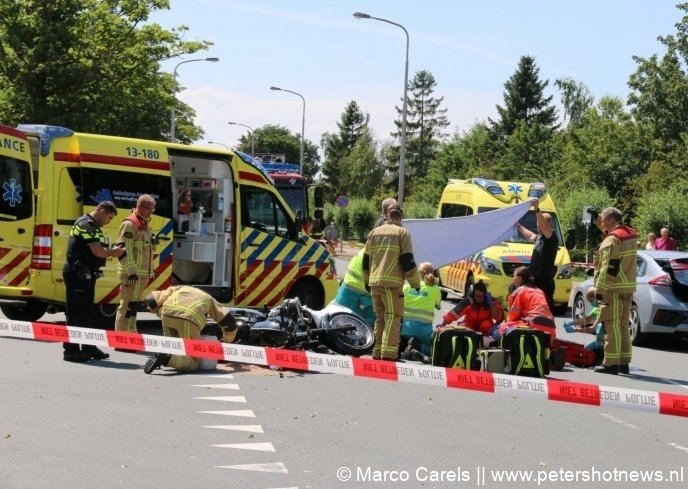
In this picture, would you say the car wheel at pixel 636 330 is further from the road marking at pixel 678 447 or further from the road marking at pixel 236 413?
the road marking at pixel 236 413

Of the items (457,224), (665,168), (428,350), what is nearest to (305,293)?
(457,224)

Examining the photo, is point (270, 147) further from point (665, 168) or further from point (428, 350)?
point (428, 350)

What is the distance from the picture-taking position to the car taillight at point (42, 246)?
13.1 m

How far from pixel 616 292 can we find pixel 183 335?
16.4ft

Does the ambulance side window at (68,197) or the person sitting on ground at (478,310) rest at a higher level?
the ambulance side window at (68,197)

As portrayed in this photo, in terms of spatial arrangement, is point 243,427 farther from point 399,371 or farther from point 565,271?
point 565,271

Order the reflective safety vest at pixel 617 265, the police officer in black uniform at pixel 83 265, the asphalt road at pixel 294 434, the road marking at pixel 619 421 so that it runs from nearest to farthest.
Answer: the asphalt road at pixel 294 434 → the road marking at pixel 619 421 → the police officer in black uniform at pixel 83 265 → the reflective safety vest at pixel 617 265

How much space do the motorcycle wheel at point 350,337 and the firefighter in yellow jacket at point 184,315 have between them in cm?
153

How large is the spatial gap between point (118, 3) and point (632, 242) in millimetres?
27429

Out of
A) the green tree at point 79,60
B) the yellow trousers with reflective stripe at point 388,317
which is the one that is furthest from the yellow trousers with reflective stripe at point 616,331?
the green tree at point 79,60

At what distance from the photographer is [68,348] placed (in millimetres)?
10898

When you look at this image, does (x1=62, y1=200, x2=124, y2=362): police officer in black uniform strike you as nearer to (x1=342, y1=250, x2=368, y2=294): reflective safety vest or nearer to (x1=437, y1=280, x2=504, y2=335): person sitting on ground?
(x1=342, y1=250, x2=368, y2=294): reflective safety vest

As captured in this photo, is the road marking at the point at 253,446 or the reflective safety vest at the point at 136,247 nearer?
the road marking at the point at 253,446

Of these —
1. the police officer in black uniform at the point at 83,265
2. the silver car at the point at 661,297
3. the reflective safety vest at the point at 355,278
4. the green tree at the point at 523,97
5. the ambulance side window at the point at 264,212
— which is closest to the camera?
the police officer in black uniform at the point at 83,265
